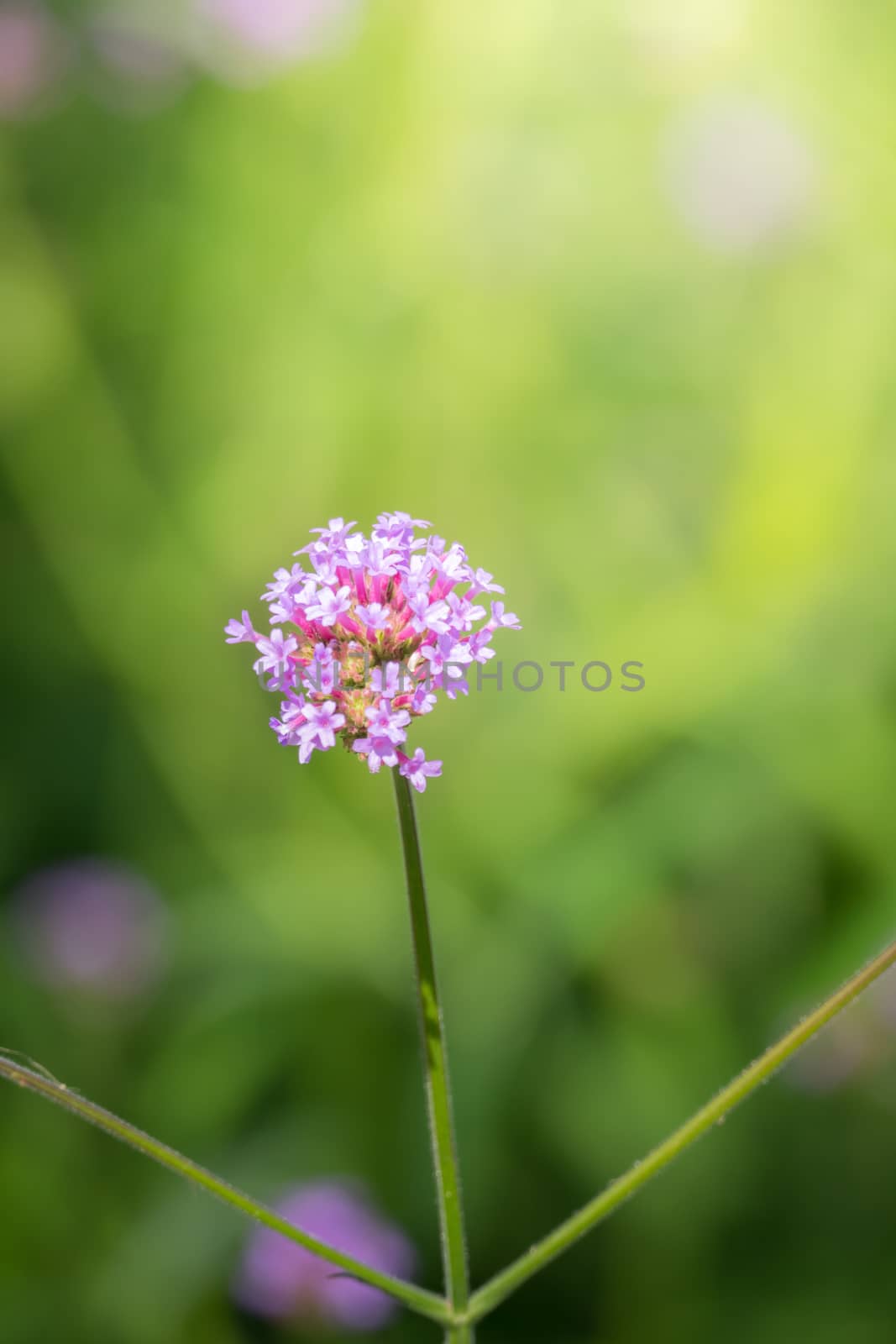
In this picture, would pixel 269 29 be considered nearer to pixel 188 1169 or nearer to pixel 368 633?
pixel 368 633

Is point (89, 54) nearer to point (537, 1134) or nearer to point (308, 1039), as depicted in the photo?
point (308, 1039)

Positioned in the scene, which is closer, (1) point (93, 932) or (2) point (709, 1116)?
(2) point (709, 1116)

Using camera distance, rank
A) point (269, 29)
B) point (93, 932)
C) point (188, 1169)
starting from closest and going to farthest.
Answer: point (188, 1169)
point (93, 932)
point (269, 29)

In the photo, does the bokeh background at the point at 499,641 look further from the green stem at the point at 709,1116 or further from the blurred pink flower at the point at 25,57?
the green stem at the point at 709,1116

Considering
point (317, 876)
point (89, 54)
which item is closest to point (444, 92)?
point (89, 54)

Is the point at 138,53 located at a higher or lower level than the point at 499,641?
higher

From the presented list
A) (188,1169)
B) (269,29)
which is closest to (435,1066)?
(188,1169)
